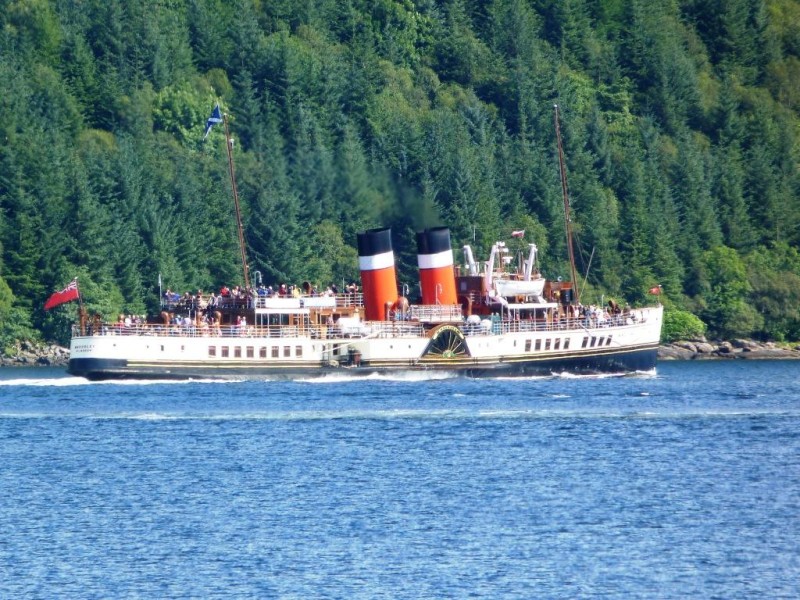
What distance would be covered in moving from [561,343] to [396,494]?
40403 mm

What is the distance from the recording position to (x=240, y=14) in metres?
160

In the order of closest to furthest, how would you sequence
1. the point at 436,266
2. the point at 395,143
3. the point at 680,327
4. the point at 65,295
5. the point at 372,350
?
the point at 65,295, the point at 372,350, the point at 436,266, the point at 680,327, the point at 395,143

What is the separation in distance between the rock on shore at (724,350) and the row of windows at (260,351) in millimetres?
37496

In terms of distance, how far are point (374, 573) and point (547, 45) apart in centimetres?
13469

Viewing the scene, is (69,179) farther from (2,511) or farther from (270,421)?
(2,511)

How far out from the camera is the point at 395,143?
137 metres

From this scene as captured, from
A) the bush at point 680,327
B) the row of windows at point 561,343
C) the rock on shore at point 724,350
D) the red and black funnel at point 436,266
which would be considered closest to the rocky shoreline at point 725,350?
the rock on shore at point 724,350

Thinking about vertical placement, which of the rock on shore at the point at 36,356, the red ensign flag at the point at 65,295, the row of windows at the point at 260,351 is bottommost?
the row of windows at the point at 260,351

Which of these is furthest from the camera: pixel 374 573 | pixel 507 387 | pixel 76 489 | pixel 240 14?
pixel 240 14

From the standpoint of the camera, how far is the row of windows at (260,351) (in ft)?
292

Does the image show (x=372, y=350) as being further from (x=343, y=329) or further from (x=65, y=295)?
(x=65, y=295)

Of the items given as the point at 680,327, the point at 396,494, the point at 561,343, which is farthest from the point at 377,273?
the point at 396,494

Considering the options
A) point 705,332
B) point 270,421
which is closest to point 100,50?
point 705,332

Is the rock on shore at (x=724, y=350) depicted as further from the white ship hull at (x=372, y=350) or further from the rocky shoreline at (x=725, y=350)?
the white ship hull at (x=372, y=350)
